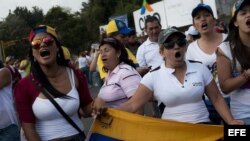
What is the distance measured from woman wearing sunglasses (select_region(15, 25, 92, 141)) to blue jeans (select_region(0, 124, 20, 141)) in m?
0.68

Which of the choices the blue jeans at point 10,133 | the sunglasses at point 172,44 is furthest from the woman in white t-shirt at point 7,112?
the sunglasses at point 172,44

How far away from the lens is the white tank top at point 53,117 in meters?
3.74

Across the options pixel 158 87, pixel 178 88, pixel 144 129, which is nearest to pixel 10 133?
pixel 144 129

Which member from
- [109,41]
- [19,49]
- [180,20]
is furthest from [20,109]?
[19,49]

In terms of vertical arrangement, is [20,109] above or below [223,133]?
above

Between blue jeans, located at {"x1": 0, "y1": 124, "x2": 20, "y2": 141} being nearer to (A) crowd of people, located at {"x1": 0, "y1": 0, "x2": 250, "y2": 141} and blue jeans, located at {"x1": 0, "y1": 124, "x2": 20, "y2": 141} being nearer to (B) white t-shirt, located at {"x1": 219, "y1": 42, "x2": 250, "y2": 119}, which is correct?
(A) crowd of people, located at {"x1": 0, "y1": 0, "x2": 250, "y2": 141}

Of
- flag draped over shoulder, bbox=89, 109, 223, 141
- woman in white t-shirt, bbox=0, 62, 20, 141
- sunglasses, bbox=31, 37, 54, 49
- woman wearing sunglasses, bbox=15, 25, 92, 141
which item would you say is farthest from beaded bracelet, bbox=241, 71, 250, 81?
woman in white t-shirt, bbox=0, 62, 20, 141

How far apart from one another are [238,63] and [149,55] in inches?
135

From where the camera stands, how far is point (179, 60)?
392 centimetres

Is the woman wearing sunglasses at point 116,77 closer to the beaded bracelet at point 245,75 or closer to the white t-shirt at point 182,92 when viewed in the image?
the white t-shirt at point 182,92

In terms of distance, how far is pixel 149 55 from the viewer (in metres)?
7.26

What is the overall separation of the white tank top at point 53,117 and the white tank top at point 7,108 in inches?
30.1

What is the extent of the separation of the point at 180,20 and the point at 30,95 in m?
19.8

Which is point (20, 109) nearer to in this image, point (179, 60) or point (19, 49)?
point (179, 60)
